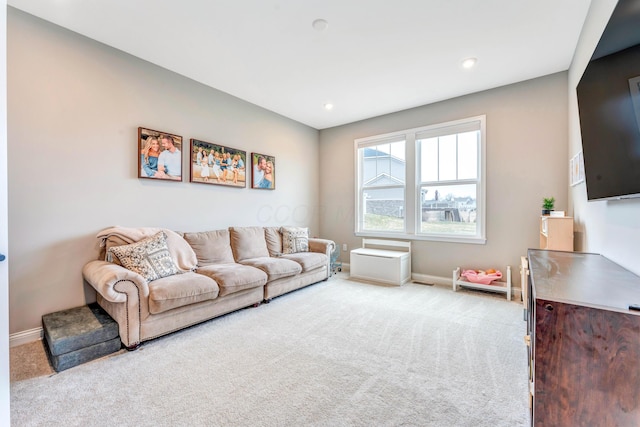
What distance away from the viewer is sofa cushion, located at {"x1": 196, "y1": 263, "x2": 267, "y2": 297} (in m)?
2.79

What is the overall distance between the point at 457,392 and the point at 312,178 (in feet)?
14.0

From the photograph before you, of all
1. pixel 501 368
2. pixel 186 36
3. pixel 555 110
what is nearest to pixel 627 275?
pixel 501 368

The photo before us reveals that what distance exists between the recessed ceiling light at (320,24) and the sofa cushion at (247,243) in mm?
2533

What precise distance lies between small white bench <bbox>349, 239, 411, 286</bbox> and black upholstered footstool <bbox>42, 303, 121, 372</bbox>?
3.18 meters

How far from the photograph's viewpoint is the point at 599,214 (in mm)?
2006

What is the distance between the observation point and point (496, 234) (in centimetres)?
375

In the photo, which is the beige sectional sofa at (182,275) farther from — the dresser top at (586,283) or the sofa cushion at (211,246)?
the dresser top at (586,283)

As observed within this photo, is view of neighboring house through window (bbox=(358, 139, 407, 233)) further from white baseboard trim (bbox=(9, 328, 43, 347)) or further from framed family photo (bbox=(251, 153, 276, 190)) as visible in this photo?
white baseboard trim (bbox=(9, 328, 43, 347))

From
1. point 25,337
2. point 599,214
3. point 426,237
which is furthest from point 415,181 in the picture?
point 25,337

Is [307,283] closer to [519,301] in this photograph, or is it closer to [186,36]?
[519,301]

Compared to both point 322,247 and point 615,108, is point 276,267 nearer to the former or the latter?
point 322,247

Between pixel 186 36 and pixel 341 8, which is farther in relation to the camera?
pixel 186 36

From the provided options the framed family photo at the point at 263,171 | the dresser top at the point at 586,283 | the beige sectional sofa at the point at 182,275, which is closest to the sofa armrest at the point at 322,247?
the beige sectional sofa at the point at 182,275

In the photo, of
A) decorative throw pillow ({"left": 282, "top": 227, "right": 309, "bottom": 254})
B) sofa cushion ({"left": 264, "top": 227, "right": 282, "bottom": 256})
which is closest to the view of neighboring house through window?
decorative throw pillow ({"left": 282, "top": 227, "right": 309, "bottom": 254})
